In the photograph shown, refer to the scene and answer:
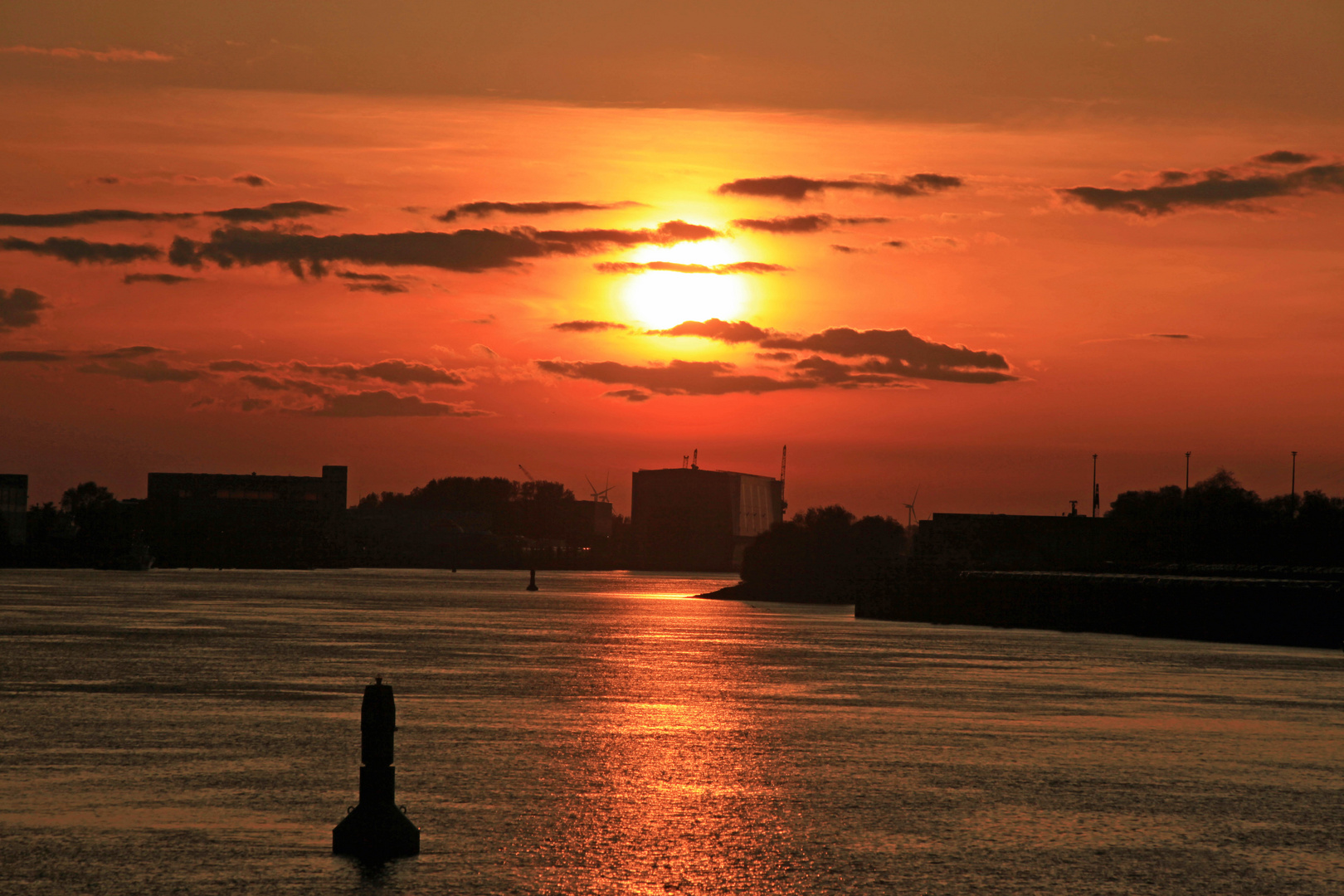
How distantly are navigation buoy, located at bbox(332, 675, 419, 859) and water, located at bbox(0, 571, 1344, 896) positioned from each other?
39 centimetres

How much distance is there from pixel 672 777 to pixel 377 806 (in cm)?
749

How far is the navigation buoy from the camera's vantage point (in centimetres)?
1706

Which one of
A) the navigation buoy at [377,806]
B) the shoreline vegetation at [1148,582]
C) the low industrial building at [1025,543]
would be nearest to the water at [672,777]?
the navigation buoy at [377,806]

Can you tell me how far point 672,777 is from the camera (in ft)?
78.7

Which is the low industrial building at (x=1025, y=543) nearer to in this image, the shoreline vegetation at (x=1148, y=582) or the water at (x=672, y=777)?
the shoreline vegetation at (x=1148, y=582)

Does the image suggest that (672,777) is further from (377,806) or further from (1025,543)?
(1025,543)

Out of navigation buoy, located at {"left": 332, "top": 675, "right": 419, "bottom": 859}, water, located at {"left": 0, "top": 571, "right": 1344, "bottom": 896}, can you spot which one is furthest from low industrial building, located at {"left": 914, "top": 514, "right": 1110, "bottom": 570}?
navigation buoy, located at {"left": 332, "top": 675, "right": 419, "bottom": 859}

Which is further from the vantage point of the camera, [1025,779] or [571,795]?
[1025,779]

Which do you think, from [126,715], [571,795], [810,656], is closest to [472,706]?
[126,715]

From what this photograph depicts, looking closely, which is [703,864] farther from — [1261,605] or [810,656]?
[1261,605]

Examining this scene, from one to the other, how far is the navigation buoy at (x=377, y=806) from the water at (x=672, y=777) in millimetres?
391

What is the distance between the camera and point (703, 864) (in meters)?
17.1

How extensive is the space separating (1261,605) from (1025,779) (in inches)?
3889

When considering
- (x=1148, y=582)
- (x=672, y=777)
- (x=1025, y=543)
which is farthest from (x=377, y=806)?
(x=1025, y=543)
